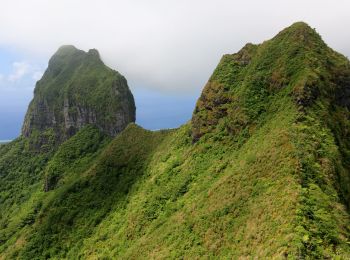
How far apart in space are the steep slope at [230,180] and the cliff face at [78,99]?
1134cm

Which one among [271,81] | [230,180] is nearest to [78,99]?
[271,81]

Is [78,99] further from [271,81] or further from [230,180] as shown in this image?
[230,180]

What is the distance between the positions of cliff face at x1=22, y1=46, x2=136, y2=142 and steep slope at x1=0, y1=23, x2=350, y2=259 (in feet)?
37.2

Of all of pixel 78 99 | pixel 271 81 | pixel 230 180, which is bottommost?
pixel 230 180

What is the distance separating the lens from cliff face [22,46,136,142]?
335 ft

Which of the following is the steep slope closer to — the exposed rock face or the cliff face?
the exposed rock face

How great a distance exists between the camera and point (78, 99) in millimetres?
107000

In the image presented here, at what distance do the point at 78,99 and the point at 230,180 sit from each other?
211ft

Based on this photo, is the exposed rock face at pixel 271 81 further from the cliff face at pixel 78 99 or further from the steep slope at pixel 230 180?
the cliff face at pixel 78 99

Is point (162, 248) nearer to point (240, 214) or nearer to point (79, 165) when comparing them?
point (240, 214)

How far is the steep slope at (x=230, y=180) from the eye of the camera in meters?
39.3

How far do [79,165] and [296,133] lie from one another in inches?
2255

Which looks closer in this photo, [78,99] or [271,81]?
[271,81]

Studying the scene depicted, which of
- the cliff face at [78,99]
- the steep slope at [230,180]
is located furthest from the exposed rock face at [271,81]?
the cliff face at [78,99]
